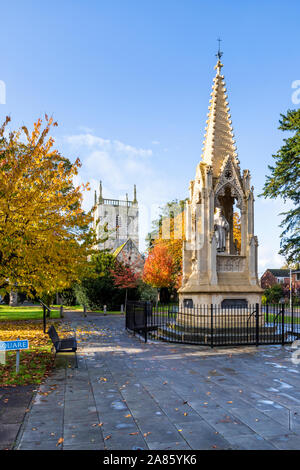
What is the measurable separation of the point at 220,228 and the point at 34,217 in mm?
8026

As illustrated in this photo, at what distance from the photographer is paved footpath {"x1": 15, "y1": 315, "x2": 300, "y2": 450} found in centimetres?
461

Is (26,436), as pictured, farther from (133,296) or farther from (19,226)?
(133,296)

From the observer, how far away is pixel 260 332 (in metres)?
13.1

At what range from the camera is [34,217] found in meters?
9.96

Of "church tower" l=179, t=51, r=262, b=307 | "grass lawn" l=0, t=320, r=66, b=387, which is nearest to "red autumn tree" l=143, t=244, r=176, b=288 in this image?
"church tower" l=179, t=51, r=262, b=307

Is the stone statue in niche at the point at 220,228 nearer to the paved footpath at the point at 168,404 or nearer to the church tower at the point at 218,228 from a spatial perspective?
the church tower at the point at 218,228

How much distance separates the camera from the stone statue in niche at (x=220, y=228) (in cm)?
1481

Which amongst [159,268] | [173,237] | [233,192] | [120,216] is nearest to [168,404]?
[233,192]

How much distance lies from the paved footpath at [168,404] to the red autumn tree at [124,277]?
20594 mm

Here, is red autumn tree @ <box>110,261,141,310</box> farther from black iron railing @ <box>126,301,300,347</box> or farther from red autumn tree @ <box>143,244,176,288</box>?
black iron railing @ <box>126,301,300,347</box>

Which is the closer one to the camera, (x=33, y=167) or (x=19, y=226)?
(x=19, y=226)

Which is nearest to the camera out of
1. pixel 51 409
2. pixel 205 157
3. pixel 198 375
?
pixel 51 409
